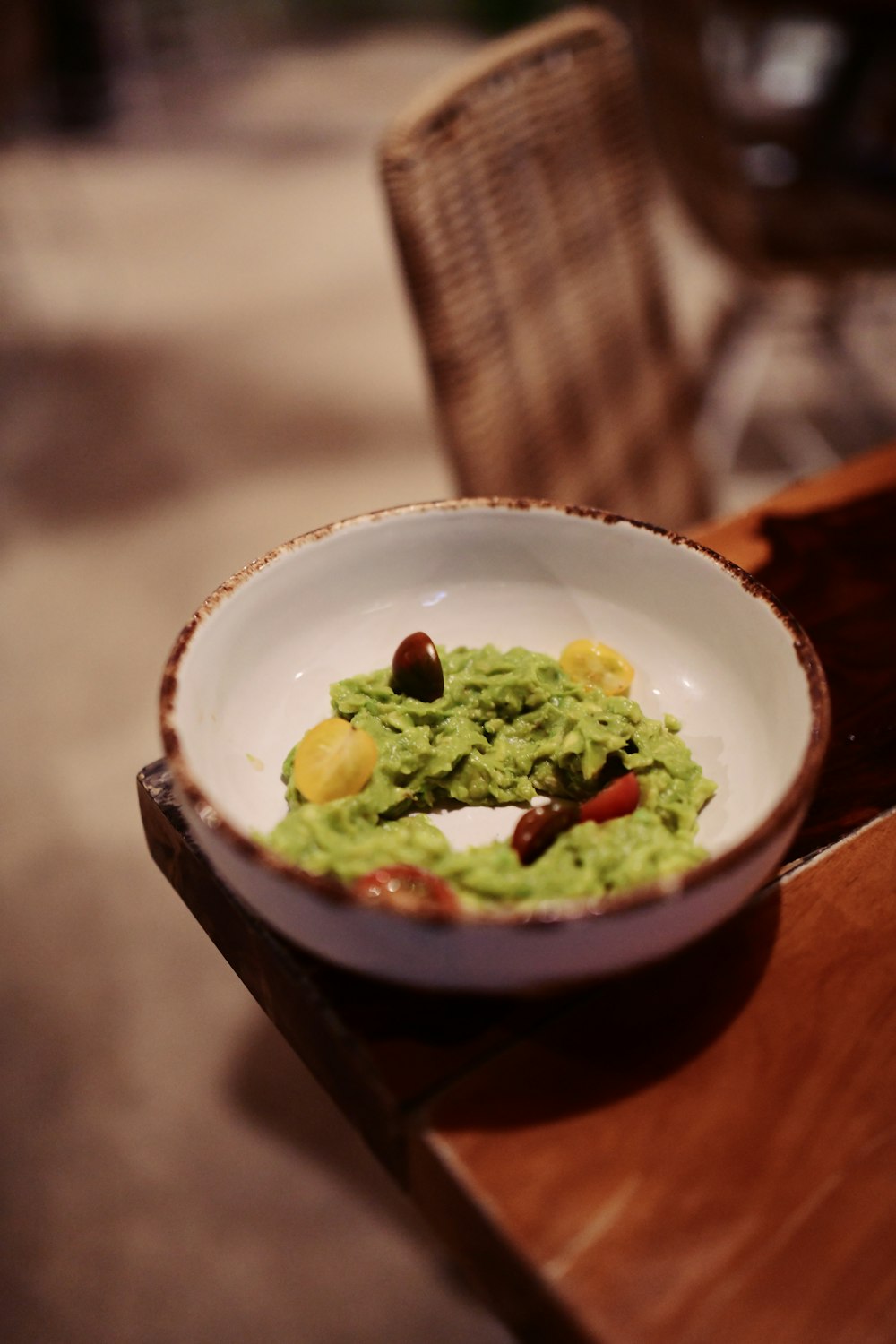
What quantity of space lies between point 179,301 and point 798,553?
144 inches

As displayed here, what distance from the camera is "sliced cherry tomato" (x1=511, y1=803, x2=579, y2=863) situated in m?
0.71

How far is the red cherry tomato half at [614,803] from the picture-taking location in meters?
0.76

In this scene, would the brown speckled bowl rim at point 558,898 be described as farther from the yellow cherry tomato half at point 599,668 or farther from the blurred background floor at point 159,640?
the blurred background floor at point 159,640

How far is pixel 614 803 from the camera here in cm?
76

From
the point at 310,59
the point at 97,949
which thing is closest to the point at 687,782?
the point at 97,949

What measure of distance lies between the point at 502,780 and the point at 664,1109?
0.28m

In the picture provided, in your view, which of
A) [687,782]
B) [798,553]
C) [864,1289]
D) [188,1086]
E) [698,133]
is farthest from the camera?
[698,133]

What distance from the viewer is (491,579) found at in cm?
97

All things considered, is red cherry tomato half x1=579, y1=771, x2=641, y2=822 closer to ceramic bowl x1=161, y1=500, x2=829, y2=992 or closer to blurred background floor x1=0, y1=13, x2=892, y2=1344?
ceramic bowl x1=161, y1=500, x2=829, y2=992

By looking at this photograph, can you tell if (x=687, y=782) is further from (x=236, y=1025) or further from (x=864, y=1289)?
(x=236, y=1025)

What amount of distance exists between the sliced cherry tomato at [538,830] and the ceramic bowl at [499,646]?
8cm

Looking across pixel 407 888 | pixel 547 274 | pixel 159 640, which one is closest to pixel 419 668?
pixel 407 888

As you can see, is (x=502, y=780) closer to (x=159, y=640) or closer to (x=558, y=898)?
(x=558, y=898)

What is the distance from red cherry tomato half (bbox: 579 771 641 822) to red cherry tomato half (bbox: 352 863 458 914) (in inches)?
5.7
